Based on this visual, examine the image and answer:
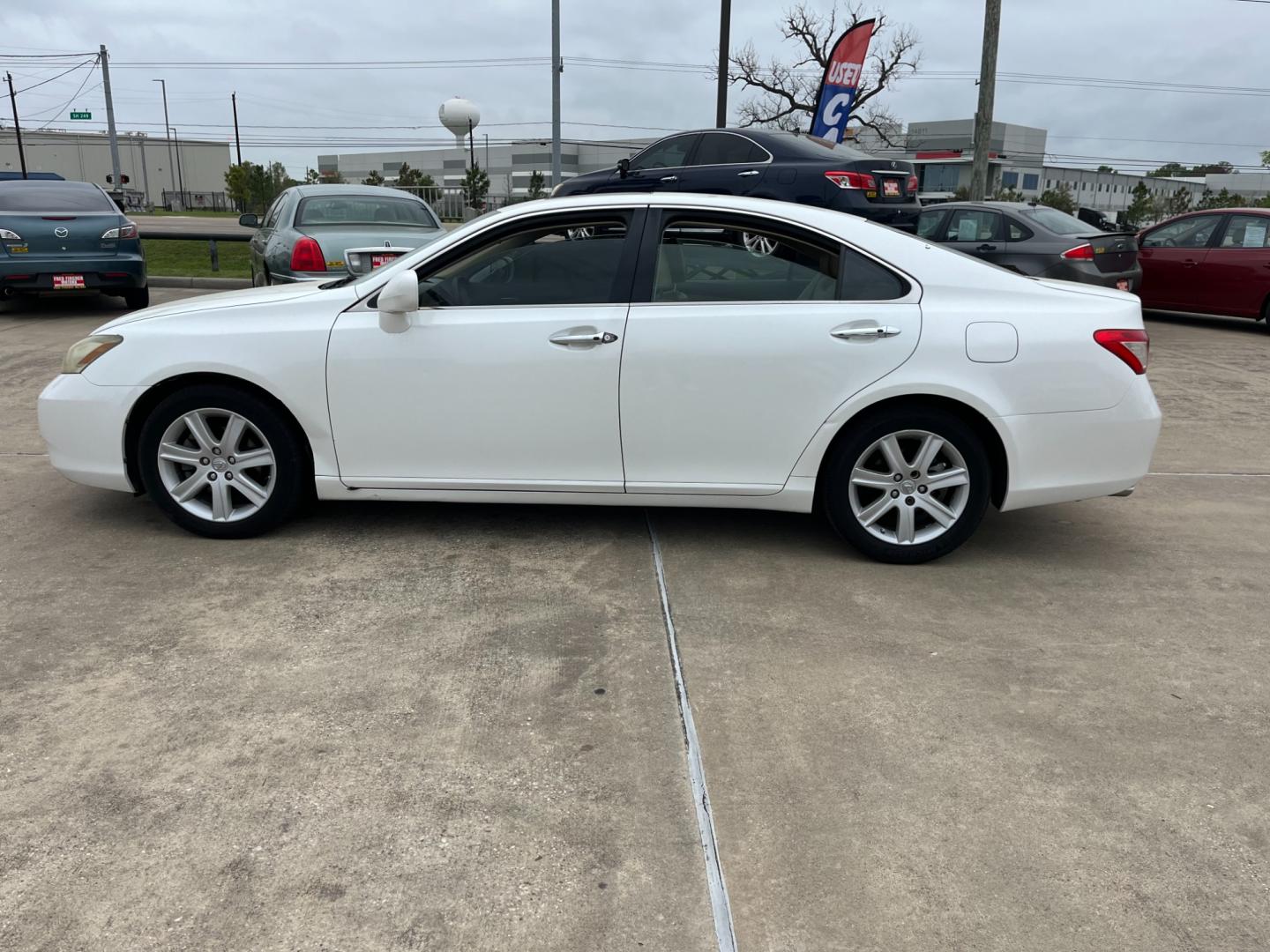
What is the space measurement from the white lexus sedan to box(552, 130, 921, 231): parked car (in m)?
5.28

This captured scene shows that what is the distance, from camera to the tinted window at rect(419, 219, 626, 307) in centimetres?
446

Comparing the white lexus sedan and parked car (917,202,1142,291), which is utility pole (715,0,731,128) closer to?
parked car (917,202,1142,291)

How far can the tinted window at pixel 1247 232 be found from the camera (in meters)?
12.0

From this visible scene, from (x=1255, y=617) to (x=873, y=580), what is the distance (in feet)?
4.76

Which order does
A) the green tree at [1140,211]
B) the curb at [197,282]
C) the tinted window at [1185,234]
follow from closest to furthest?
1. the tinted window at [1185,234]
2. the curb at [197,282]
3. the green tree at [1140,211]

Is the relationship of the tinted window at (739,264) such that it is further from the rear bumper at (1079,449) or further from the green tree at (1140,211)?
the green tree at (1140,211)

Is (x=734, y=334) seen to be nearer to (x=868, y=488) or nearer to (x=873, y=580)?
(x=868, y=488)

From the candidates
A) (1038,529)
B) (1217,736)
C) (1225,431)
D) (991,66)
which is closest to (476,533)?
(1038,529)

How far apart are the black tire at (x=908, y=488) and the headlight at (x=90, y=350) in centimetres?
319

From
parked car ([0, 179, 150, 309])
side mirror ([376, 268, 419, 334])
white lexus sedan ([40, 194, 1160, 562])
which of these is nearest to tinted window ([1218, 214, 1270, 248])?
white lexus sedan ([40, 194, 1160, 562])

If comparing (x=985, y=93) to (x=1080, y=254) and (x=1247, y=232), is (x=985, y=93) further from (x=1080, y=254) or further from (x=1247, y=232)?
(x=1080, y=254)


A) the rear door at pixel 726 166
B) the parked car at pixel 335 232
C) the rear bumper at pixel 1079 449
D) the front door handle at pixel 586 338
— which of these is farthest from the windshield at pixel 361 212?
the rear bumper at pixel 1079 449

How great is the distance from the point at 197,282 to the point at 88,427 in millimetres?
10987

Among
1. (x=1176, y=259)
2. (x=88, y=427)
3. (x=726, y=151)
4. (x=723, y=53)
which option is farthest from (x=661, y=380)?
(x=723, y=53)
